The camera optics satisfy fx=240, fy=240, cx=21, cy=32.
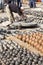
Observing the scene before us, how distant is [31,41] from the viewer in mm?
5332

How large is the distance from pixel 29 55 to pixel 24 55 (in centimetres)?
9

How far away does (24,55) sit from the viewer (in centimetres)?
Result: 433

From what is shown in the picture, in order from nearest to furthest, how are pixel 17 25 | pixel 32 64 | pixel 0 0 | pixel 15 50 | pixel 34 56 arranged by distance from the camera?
pixel 32 64
pixel 34 56
pixel 15 50
pixel 17 25
pixel 0 0

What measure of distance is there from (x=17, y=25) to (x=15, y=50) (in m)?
3.49

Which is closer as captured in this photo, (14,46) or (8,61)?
(8,61)

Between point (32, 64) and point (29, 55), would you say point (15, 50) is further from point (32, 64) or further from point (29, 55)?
point (32, 64)

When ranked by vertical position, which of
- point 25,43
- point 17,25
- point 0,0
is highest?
point 25,43

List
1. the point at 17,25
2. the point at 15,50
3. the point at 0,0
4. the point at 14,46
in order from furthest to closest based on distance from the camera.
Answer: the point at 0,0 → the point at 17,25 → the point at 14,46 → the point at 15,50

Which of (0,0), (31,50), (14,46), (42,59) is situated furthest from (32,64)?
(0,0)

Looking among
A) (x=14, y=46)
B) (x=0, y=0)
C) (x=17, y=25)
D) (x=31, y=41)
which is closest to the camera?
(x=14, y=46)

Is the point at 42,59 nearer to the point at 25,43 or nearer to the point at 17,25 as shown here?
the point at 25,43

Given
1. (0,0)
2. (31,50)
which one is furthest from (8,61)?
(0,0)

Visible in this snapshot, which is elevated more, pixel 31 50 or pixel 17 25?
pixel 31 50

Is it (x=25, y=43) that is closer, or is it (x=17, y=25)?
(x=25, y=43)
